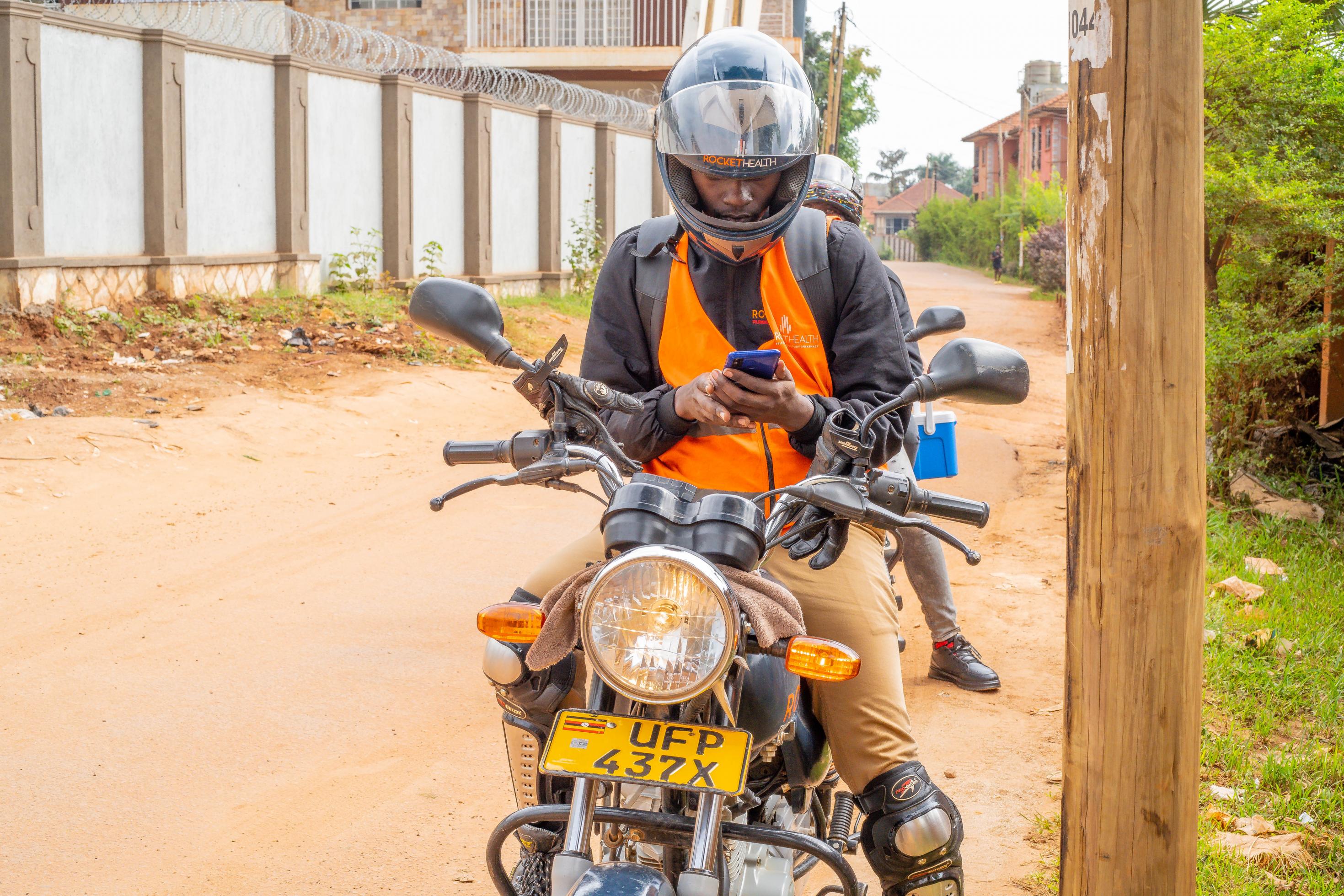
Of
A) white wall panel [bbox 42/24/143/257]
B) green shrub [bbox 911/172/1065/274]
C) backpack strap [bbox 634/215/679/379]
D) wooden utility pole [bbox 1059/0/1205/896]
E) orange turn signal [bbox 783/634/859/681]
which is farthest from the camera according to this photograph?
green shrub [bbox 911/172/1065/274]

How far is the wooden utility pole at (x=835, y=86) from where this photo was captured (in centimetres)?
3778

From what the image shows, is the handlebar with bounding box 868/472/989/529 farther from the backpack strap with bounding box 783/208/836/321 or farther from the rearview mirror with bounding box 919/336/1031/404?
the backpack strap with bounding box 783/208/836/321

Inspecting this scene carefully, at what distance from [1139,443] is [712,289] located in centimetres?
106

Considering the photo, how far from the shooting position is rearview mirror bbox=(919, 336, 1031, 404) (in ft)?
7.58

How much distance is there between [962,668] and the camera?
537 centimetres

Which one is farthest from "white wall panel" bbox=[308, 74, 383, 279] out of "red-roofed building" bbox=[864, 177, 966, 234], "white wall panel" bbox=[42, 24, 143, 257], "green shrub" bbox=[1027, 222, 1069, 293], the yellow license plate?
"red-roofed building" bbox=[864, 177, 966, 234]

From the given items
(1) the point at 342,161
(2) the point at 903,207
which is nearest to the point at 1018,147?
(2) the point at 903,207

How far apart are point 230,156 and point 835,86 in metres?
30.8

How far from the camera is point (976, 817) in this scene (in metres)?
4.12

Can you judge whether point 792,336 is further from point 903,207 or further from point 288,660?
point 903,207

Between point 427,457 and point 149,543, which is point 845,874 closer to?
point 149,543

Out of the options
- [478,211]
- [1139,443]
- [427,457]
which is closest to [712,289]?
[1139,443]

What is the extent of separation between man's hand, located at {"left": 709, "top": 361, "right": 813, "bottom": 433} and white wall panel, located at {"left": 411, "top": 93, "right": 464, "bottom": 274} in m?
15.3

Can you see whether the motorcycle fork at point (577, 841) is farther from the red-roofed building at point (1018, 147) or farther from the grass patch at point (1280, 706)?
the red-roofed building at point (1018, 147)
